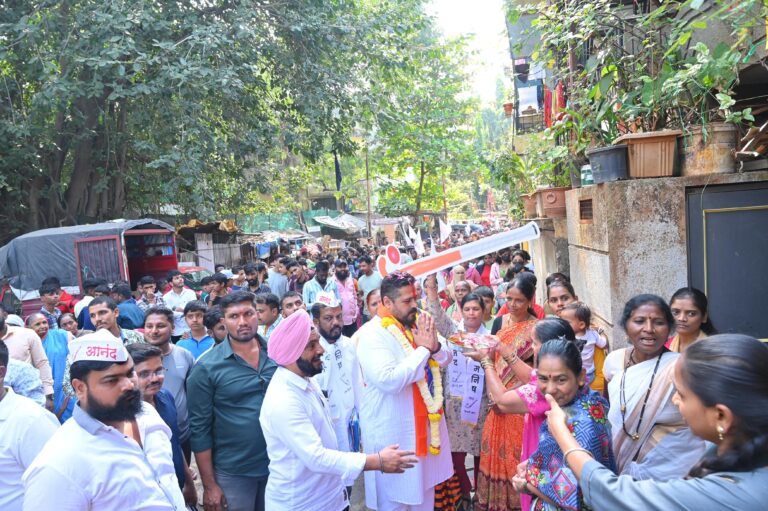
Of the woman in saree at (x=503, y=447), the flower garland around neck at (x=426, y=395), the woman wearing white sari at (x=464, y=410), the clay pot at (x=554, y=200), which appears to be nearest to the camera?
the flower garland around neck at (x=426, y=395)

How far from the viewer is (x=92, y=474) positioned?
6.69 feet

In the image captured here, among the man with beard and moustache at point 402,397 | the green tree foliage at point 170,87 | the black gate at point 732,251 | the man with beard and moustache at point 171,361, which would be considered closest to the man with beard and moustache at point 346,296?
the green tree foliage at point 170,87

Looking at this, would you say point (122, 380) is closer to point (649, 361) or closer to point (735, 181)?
point (649, 361)

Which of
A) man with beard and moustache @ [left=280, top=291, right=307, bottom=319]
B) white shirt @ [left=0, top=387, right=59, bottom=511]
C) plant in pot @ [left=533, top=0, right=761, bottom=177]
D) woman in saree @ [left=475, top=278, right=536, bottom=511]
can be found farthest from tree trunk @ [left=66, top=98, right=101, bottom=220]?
woman in saree @ [left=475, top=278, right=536, bottom=511]

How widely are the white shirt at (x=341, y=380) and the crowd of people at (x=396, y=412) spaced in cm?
1

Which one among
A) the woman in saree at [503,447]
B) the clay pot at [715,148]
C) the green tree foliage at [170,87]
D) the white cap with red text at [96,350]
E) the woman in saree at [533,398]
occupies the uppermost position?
the green tree foliage at [170,87]

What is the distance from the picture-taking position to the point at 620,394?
8.57 ft

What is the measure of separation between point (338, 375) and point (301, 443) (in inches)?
54.3

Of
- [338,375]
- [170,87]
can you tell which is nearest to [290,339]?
[338,375]

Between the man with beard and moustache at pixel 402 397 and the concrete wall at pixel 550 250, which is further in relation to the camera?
the concrete wall at pixel 550 250

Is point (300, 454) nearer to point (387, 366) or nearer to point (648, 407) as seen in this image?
point (387, 366)

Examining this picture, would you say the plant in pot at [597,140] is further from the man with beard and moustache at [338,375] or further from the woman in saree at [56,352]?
the woman in saree at [56,352]

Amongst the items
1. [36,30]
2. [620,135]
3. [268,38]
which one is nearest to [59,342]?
[620,135]

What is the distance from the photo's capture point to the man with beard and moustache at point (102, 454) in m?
1.99
